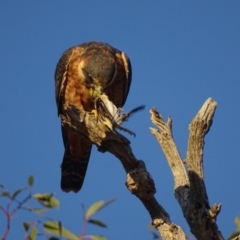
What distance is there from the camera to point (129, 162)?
441 cm

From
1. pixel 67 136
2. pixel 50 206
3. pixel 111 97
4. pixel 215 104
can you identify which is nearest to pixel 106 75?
pixel 111 97

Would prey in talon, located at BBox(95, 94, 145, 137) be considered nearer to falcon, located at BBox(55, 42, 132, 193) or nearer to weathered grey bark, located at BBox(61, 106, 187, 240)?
weathered grey bark, located at BBox(61, 106, 187, 240)

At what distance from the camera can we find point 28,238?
270 cm

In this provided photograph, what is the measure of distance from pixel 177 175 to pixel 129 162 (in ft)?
1.67

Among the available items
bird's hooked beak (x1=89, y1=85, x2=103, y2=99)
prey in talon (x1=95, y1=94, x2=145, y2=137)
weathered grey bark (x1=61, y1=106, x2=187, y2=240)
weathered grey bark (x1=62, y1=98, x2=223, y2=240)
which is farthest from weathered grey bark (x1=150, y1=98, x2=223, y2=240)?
bird's hooked beak (x1=89, y1=85, x2=103, y2=99)

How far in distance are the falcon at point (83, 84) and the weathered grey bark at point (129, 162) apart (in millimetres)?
1540

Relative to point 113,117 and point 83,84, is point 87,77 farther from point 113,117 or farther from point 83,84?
point 113,117

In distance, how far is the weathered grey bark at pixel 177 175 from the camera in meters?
3.74

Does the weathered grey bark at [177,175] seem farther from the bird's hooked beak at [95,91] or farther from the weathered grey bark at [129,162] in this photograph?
the bird's hooked beak at [95,91]

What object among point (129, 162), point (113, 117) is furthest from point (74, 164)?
point (129, 162)

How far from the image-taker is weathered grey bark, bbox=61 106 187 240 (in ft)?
13.2

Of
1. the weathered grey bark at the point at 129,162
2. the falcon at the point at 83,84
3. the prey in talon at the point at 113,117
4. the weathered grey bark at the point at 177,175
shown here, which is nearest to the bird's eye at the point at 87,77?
the falcon at the point at 83,84

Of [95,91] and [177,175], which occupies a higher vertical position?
[95,91]

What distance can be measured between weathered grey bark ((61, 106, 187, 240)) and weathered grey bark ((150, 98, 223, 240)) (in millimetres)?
186
